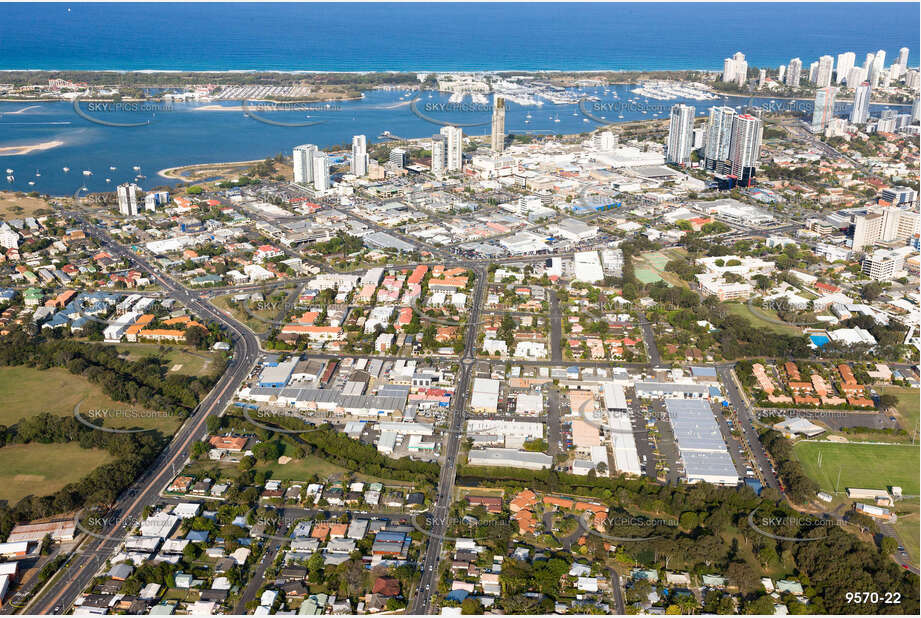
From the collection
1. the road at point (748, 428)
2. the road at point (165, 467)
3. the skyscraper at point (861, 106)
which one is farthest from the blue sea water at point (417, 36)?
the road at point (748, 428)

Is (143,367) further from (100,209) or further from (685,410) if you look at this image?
(100,209)

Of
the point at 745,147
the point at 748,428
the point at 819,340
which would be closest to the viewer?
the point at 748,428

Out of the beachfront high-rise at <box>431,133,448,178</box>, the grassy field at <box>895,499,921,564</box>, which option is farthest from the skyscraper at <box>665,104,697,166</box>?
the grassy field at <box>895,499,921,564</box>

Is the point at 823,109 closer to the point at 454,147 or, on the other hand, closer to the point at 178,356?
the point at 454,147

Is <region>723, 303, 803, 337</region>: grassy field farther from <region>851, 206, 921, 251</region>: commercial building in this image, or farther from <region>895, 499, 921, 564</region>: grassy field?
<region>895, 499, 921, 564</region>: grassy field

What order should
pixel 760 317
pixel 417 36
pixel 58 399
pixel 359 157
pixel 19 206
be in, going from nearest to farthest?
pixel 58 399
pixel 760 317
pixel 19 206
pixel 359 157
pixel 417 36

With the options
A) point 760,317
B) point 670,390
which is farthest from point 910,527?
point 760,317
